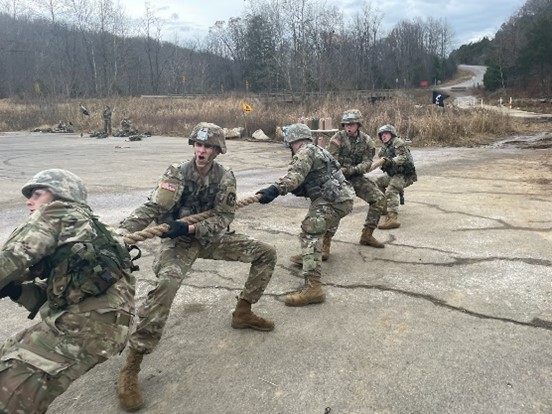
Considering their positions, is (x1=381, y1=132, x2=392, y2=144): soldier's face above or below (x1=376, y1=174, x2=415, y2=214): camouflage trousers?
above

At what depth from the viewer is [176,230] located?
3006mm

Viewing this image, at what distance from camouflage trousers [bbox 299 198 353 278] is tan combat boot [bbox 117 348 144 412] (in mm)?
1722

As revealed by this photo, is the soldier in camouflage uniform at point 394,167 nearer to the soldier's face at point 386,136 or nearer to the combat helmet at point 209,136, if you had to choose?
the soldier's face at point 386,136

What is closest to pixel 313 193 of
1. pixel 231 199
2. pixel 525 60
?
pixel 231 199

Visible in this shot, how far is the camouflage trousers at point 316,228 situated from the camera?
13.5 ft

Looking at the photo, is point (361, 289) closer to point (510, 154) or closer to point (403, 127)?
point (510, 154)

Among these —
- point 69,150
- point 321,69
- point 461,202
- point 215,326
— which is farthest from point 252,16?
point 215,326

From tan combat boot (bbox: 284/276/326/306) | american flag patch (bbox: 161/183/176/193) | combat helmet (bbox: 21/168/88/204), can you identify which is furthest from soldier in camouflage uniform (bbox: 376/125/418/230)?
combat helmet (bbox: 21/168/88/204)

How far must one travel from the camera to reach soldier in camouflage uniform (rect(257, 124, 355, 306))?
4004mm

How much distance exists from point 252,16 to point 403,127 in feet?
156

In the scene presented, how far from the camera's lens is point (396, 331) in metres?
3.48

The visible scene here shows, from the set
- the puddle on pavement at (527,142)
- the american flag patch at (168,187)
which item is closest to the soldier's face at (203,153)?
the american flag patch at (168,187)

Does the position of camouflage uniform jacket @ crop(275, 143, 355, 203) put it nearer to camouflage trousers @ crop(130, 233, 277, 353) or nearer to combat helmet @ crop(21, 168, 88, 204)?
camouflage trousers @ crop(130, 233, 277, 353)

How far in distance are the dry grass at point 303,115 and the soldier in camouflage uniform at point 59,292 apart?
1448 cm
